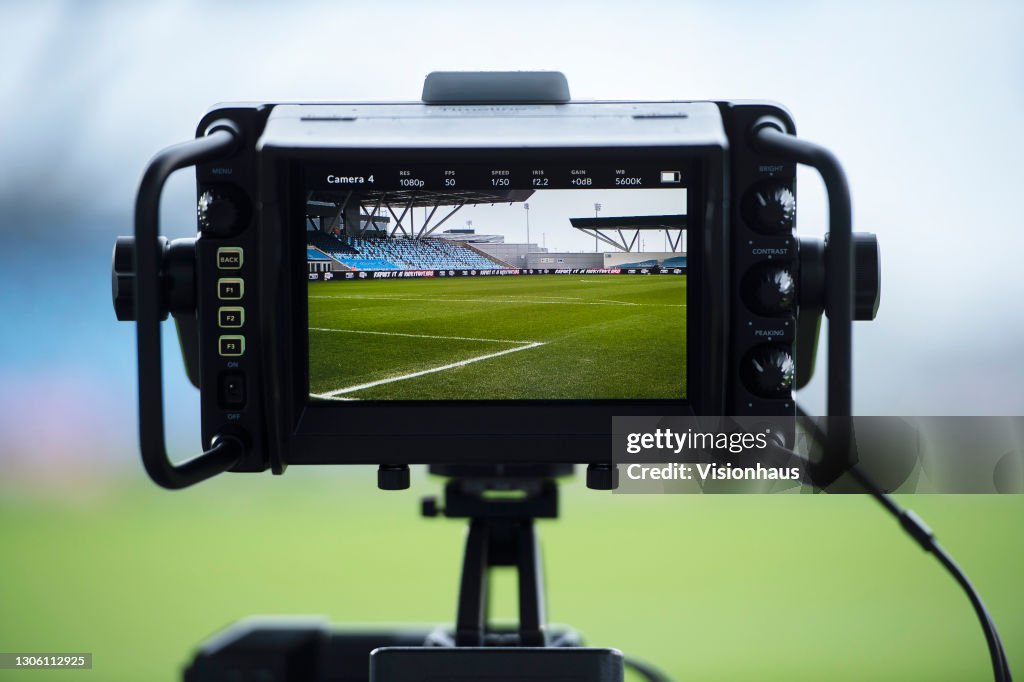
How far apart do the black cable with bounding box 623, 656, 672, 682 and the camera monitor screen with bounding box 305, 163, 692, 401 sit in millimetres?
569

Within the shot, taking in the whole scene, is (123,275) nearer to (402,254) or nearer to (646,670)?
(402,254)

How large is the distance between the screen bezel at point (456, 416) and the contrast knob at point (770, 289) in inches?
2.6

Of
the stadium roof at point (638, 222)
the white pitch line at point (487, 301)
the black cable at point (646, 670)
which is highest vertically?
the stadium roof at point (638, 222)

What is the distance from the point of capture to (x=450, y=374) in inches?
44.7

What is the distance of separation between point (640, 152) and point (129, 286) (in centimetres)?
68

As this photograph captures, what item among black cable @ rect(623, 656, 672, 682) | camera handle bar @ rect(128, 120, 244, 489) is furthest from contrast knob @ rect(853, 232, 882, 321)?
camera handle bar @ rect(128, 120, 244, 489)

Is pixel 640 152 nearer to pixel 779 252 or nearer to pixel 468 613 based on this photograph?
pixel 779 252

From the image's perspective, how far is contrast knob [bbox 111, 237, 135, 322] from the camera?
41.7 inches

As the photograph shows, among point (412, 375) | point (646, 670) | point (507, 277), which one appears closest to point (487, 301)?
point (507, 277)

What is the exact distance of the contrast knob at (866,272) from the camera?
Result: 105 cm

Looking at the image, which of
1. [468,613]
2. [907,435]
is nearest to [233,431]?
[468,613]

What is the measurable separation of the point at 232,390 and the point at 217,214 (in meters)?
0.23

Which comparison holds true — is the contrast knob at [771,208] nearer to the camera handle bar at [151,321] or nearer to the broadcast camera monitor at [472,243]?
the broadcast camera monitor at [472,243]

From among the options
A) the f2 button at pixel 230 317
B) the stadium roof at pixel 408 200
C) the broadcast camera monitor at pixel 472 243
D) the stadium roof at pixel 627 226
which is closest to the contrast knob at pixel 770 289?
the broadcast camera monitor at pixel 472 243
